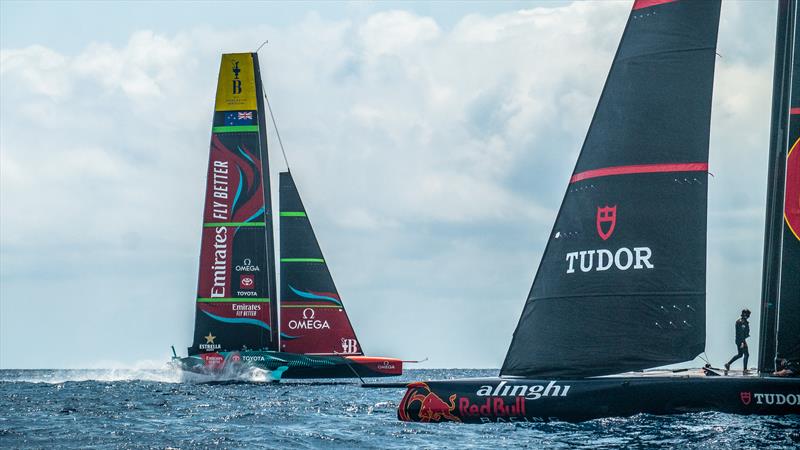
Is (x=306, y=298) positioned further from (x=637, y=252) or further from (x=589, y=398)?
(x=589, y=398)

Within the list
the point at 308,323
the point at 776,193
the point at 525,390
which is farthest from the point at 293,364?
the point at 776,193

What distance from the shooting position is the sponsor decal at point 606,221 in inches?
763

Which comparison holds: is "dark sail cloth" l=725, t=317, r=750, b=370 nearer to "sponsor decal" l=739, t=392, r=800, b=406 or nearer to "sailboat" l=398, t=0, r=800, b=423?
"sailboat" l=398, t=0, r=800, b=423

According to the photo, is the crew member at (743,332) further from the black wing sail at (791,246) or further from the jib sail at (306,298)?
the jib sail at (306,298)

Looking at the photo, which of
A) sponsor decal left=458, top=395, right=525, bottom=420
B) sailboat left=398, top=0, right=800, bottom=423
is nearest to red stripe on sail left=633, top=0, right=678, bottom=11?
sailboat left=398, top=0, right=800, bottom=423

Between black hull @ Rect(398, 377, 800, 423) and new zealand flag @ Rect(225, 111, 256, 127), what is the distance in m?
22.5

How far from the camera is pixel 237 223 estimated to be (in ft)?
134

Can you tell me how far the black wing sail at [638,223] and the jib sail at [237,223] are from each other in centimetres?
2217

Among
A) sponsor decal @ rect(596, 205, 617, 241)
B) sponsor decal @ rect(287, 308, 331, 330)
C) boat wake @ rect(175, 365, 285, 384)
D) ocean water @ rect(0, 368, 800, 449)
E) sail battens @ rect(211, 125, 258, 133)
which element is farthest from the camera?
sponsor decal @ rect(287, 308, 331, 330)

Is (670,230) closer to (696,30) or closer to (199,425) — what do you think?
(696,30)

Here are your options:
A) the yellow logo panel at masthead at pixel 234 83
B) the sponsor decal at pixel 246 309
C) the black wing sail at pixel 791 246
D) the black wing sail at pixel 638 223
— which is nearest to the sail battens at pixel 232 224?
the sponsor decal at pixel 246 309

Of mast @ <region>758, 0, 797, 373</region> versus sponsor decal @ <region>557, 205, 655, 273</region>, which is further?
mast @ <region>758, 0, 797, 373</region>

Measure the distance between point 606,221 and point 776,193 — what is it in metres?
2.92

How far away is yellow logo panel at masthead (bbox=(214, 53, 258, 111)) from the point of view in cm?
4094
